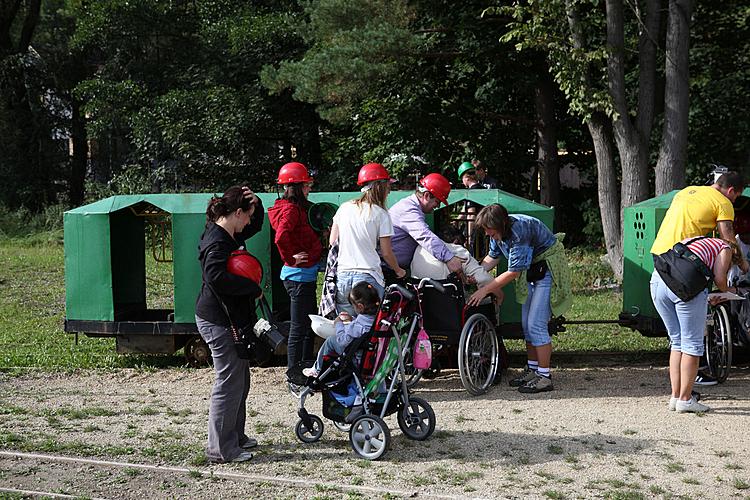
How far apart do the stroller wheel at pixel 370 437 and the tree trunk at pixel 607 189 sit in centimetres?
1055

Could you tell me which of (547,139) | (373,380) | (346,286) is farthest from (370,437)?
(547,139)

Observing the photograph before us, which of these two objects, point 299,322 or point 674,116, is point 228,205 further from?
point 674,116

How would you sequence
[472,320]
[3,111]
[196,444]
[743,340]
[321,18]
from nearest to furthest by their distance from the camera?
[196,444] < [472,320] < [743,340] < [321,18] < [3,111]

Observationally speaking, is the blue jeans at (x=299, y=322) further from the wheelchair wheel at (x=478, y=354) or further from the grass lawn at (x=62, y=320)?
the grass lawn at (x=62, y=320)

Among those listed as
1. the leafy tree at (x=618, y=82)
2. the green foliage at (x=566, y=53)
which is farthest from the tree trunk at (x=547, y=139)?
the green foliage at (x=566, y=53)

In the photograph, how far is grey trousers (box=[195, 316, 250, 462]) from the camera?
6141mm

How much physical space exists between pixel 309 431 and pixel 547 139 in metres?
14.9

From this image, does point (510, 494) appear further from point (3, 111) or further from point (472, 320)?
point (3, 111)

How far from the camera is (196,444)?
665 centimetres

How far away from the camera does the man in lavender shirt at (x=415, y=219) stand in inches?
314

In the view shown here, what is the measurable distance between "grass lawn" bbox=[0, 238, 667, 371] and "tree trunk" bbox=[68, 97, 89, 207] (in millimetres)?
12718

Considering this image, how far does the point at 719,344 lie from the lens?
332 inches

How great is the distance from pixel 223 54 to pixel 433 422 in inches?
790

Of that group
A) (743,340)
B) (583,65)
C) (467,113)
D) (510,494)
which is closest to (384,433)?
(510,494)
